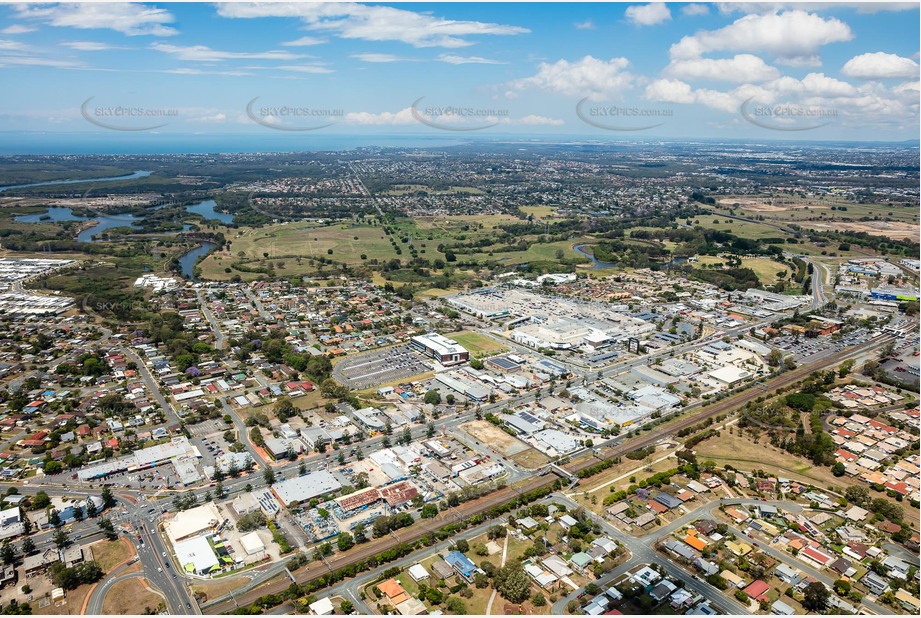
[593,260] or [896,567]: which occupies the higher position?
[593,260]

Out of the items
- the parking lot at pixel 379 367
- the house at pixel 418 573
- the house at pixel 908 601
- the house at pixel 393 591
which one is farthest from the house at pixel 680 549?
the parking lot at pixel 379 367

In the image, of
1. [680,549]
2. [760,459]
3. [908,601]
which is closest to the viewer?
[908,601]

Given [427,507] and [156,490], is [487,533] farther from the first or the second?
[156,490]

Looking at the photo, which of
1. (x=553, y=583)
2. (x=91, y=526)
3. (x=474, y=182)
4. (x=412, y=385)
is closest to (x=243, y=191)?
(x=474, y=182)

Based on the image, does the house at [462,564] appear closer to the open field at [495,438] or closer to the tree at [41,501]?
the open field at [495,438]

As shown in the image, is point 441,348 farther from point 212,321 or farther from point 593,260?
point 593,260

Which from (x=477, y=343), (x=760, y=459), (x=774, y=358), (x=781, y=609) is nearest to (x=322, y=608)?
(x=781, y=609)
